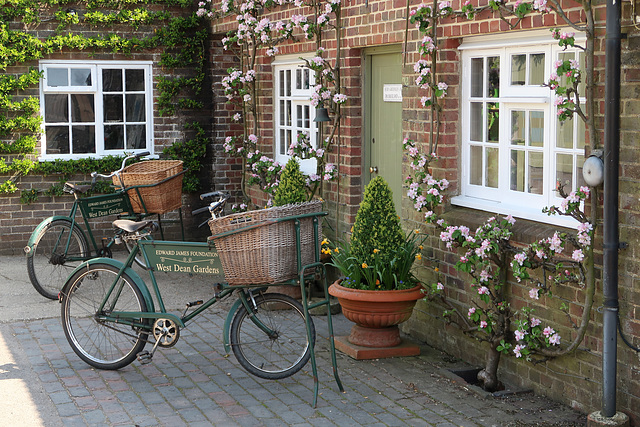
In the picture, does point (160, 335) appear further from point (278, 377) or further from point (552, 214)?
point (552, 214)

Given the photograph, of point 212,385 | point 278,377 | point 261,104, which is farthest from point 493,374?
point 261,104

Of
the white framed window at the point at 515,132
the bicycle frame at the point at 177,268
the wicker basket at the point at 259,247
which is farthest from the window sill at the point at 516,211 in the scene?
the bicycle frame at the point at 177,268

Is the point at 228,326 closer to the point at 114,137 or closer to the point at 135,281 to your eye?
the point at 135,281

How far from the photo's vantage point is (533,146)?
19.3ft

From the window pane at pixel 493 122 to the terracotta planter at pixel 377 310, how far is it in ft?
4.22

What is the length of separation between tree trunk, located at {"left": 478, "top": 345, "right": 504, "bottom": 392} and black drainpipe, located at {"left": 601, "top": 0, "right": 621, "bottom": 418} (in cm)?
110

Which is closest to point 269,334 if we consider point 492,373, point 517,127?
point 492,373

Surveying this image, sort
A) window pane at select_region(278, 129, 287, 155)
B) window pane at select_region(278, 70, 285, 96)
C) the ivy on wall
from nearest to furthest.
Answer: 1. window pane at select_region(278, 70, 285, 96)
2. window pane at select_region(278, 129, 287, 155)
3. the ivy on wall

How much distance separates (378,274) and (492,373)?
1.16 meters

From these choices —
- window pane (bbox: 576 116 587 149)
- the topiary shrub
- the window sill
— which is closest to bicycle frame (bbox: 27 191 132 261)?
the topiary shrub

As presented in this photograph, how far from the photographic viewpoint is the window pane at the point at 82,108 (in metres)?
11.4

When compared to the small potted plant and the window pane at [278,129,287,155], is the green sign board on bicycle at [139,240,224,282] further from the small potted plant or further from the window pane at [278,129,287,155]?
the window pane at [278,129,287,155]

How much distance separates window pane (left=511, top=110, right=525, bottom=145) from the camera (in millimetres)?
6012

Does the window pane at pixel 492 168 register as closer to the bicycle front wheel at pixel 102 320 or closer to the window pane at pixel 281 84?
the bicycle front wheel at pixel 102 320
